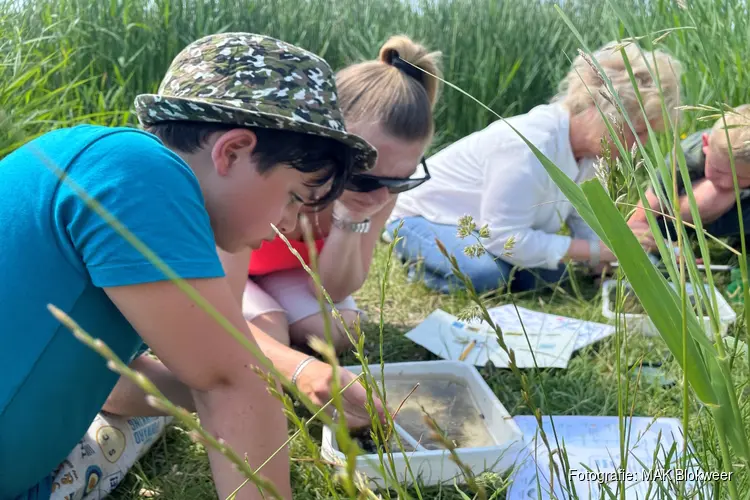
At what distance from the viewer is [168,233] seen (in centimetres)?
99

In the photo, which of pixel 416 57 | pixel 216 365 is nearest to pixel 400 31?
pixel 416 57

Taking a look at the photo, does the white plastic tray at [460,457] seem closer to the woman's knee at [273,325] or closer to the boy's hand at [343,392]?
the boy's hand at [343,392]

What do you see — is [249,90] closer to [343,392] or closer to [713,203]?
[343,392]

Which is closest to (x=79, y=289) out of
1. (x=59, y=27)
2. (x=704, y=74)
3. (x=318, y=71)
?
(x=318, y=71)

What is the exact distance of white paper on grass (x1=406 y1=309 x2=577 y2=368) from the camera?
6.52 feet

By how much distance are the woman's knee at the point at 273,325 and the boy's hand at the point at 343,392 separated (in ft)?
1.12

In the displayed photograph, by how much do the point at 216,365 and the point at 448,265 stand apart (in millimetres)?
1611

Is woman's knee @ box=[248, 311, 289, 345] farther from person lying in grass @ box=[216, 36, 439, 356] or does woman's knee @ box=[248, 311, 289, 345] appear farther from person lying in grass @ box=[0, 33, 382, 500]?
person lying in grass @ box=[0, 33, 382, 500]

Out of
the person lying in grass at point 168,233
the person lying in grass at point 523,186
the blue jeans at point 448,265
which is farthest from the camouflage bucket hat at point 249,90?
the blue jeans at point 448,265

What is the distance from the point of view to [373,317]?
2543mm

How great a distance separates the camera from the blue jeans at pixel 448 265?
8.72 ft

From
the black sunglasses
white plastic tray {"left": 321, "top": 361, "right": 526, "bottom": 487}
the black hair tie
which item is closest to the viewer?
white plastic tray {"left": 321, "top": 361, "right": 526, "bottom": 487}

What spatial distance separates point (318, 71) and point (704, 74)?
2.54 metres

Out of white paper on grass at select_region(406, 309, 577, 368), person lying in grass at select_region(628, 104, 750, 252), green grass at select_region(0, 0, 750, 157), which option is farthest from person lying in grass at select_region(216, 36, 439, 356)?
green grass at select_region(0, 0, 750, 157)
